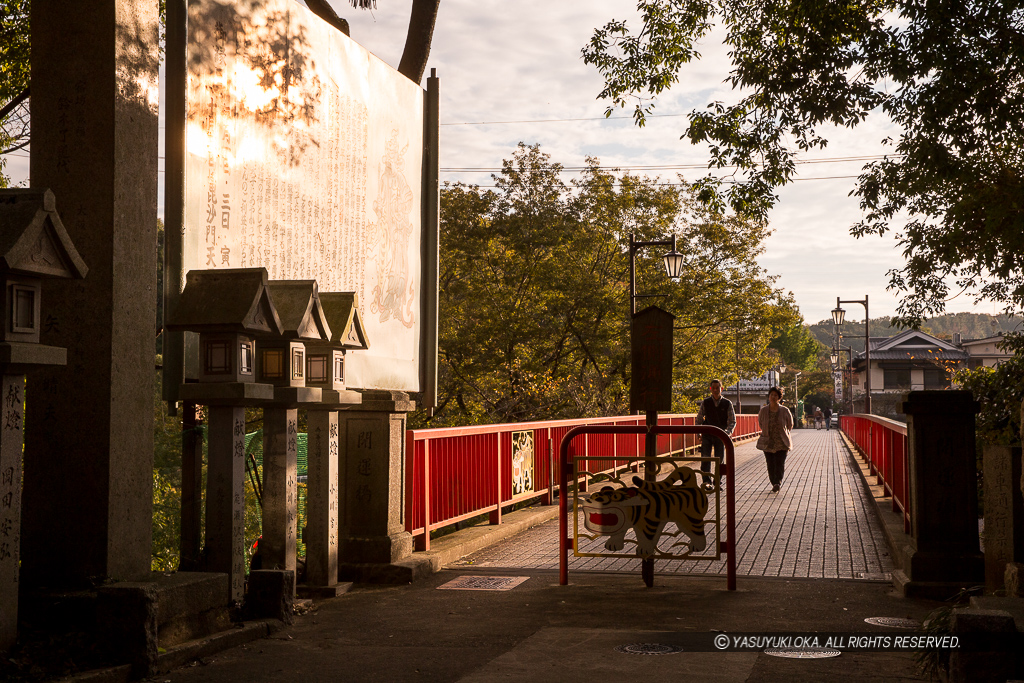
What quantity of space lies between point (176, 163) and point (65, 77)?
0.82m

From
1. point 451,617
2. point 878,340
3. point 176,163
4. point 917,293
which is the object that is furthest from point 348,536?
point 878,340

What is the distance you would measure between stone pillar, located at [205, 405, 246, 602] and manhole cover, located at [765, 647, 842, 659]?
3.53 m

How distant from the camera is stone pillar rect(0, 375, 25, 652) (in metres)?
5.02

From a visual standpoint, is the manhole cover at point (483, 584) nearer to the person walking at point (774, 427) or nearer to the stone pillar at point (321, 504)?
the stone pillar at point (321, 504)

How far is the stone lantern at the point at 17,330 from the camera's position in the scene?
16.3 ft

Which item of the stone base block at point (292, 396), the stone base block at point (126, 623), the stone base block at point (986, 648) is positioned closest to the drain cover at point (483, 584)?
the stone base block at point (292, 396)

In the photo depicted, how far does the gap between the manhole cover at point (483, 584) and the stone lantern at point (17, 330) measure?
159 inches

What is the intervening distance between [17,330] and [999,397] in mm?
10046

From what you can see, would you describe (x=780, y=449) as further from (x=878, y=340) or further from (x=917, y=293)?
(x=878, y=340)

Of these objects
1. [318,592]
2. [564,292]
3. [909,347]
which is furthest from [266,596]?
[909,347]

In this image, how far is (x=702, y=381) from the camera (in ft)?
111

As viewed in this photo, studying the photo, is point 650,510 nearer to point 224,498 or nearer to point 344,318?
point 344,318

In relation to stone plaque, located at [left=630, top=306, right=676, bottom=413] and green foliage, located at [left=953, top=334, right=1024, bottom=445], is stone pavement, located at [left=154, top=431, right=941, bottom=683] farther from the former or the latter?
green foliage, located at [left=953, top=334, right=1024, bottom=445]

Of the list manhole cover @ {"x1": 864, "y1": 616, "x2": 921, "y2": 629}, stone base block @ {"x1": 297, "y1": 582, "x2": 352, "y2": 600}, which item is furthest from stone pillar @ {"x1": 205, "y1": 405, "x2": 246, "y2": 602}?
manhole cover @ {"x1": 864, "y1": 616, "x2": 921, "y2": 629}
